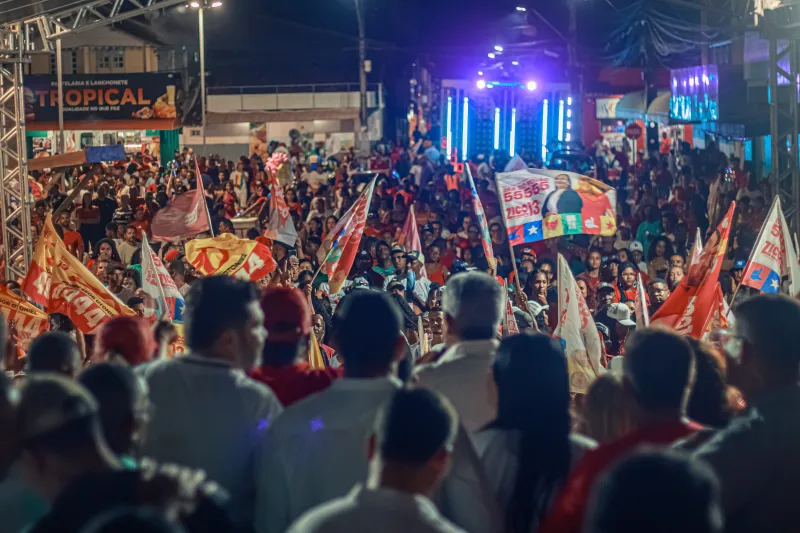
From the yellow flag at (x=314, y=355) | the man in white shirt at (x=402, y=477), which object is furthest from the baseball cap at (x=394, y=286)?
the man in white shirt at (x=402, y=477)

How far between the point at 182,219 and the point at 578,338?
6.85 m

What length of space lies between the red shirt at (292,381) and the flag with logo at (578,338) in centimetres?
421

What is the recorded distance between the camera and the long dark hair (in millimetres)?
3826

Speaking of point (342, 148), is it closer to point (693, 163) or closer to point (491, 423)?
point (693, 163)

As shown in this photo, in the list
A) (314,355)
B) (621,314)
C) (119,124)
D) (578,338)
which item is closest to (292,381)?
(314,355)

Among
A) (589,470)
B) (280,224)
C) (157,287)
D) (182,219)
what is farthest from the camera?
(280,224)

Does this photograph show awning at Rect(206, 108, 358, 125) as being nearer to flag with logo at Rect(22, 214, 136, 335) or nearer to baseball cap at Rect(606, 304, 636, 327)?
baseball cap at Rect(606, 304, 636, 327)

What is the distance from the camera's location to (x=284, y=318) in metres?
4.69

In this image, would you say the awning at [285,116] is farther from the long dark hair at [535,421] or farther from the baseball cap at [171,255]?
the long dark hair at [535,421]

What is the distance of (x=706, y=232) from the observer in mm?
17125

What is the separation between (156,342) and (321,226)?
11.6 m

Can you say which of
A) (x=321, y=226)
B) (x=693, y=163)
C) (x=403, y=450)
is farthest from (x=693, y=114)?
(x=403, y=450)

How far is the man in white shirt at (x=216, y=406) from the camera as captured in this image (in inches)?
160

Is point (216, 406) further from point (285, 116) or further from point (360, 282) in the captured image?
point (285, 116)
